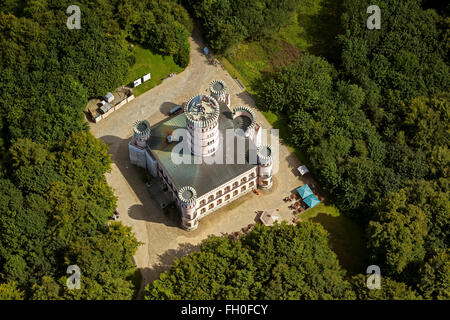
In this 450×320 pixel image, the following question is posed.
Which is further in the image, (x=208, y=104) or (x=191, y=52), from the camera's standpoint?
(x=191, y=52)

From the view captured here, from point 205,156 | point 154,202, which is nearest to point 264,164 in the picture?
point 205,156

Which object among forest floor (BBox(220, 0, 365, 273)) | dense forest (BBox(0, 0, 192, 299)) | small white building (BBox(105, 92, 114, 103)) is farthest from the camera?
small white building (BBox(105, 92, 114, 103))

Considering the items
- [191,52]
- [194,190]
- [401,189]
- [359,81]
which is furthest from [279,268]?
[191,52]

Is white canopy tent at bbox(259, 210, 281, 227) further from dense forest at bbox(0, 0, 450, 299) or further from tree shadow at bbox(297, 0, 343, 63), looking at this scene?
tree shadow at bbox(297, 0, 343, 63)

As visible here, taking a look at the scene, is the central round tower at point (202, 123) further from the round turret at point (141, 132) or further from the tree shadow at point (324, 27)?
the tree shadow at point (324, 27)

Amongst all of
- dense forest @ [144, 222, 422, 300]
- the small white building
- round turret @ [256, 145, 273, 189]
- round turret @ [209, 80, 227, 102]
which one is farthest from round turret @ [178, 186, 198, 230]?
the small white building

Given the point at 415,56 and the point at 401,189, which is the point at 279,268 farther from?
the point at 415,56

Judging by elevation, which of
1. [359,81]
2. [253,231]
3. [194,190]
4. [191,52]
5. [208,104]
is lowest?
[253,231]
